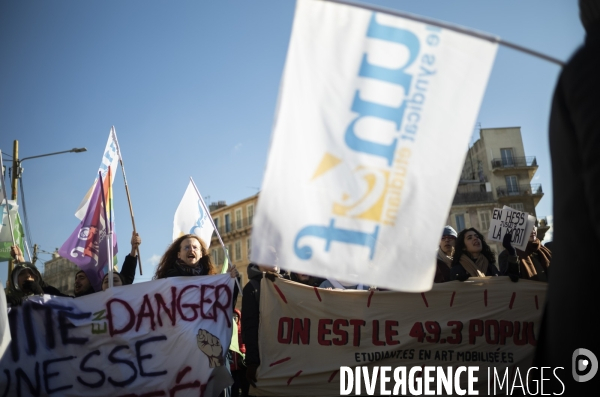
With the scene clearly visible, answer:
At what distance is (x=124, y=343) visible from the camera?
5.57 metres

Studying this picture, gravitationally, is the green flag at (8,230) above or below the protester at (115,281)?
above

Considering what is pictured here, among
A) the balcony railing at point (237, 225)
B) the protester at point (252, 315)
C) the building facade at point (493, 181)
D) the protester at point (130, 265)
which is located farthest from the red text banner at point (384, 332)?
the balcony railing at point (237, 225)

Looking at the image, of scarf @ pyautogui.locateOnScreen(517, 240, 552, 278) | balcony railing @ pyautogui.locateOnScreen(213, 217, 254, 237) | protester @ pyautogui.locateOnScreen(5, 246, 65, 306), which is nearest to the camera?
protester @ pyautogui.locateOnScreen(5, 246, 65, 306)

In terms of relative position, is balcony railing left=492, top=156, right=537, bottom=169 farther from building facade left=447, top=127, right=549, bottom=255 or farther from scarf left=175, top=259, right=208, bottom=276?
scarf left=175, top=259, right=208, bottom=276

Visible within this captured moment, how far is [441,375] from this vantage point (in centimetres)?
543

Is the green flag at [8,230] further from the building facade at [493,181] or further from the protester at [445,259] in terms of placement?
the building facade at [493,181]

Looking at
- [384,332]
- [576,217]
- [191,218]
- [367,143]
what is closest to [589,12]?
[576,217]

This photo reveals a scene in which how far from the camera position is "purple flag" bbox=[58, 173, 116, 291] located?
666 cm

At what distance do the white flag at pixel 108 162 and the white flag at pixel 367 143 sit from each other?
18.2 ft

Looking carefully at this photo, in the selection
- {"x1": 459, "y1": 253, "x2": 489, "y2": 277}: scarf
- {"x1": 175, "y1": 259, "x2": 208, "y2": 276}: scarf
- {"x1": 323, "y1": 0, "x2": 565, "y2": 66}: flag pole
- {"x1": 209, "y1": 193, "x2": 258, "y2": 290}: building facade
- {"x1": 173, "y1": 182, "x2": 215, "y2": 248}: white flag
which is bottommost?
{"x1": 209, "y1": 193, "x2": 258, "y2": 290}: building facade

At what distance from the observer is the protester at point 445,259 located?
6.64m

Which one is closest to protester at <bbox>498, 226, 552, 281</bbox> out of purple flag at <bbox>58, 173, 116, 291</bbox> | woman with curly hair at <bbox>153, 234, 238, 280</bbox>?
woman with curly hair at <bbox>153, 234, 238, 280</bbox>

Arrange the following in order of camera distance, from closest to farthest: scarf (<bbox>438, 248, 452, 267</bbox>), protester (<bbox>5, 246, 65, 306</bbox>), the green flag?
protester (<bbox>5, 246, 65, 306</bbox>) → scarf (<bbox>438, 248, 452, 267</bbox>) → the green flag

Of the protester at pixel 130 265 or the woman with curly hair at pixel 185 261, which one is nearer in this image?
the woman with curly hair at pixel 185 261
